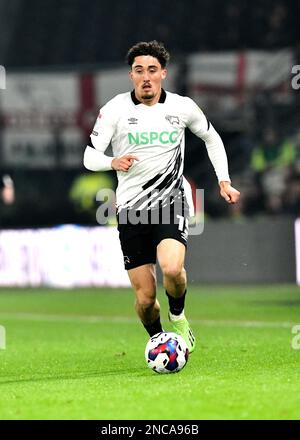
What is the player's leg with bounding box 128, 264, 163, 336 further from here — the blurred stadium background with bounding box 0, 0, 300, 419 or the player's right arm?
the player's right arm

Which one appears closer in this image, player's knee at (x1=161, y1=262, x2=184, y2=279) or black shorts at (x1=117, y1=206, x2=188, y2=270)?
player's knee at (x1=161, y1=262, x2=184, y2=279)

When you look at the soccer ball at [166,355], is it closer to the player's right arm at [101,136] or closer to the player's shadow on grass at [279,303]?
the player's right arm at [101,136]

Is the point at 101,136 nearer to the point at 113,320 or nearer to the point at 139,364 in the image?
the point at 139,364

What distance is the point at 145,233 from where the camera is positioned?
35.4 feet

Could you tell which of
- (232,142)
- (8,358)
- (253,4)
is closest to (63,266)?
(232,142)

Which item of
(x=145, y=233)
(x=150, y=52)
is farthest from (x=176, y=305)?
(x=150, y=52)

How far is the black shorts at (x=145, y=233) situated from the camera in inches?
423

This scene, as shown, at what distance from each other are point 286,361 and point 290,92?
18724mm

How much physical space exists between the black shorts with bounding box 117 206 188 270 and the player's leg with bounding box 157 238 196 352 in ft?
0.48

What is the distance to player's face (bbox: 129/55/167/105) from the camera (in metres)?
10.6

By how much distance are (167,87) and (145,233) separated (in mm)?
19619

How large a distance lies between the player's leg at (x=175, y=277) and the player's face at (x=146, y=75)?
1.18 metres

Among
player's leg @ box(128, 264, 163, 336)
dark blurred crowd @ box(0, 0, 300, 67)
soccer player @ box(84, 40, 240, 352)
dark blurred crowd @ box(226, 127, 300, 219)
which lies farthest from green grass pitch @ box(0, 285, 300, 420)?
dark blurred crowd @ box(0, 0, 300, 67)

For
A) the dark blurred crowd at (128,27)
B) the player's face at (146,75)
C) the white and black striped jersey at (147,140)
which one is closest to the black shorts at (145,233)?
the white and black striped jersey at (147,140)
